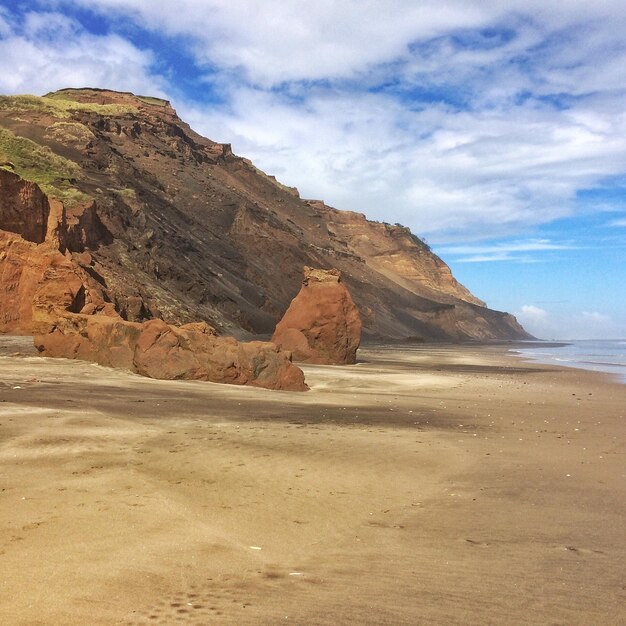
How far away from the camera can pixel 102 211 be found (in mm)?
43281

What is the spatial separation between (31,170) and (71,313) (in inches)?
1094

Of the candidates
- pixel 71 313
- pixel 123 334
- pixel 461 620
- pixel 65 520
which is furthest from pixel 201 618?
pixel 71 313

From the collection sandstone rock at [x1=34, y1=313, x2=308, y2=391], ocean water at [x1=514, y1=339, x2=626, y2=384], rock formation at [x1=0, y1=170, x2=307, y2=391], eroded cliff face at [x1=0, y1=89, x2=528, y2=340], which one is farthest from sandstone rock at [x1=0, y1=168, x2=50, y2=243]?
ocean water at [x1=514, y1=339, x2=626, y2=384]

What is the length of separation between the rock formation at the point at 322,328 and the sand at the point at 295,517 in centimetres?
1717

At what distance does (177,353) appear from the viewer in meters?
17.2

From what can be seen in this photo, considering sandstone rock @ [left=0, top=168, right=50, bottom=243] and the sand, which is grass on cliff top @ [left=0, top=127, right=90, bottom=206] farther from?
the sand

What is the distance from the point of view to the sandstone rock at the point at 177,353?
668 inches

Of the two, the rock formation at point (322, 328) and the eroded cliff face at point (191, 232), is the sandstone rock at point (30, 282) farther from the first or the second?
the rock formation at point (322, 328)

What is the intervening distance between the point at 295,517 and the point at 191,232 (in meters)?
57.1

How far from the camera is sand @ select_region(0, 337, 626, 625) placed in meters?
3.82

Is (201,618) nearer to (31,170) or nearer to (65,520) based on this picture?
(65,520)

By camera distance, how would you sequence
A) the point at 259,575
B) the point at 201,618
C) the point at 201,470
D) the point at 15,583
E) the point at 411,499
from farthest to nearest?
the point at 201,470 < the point at 411,499 < the point at 259,575 < the point at 15,583 < the point at 201,618

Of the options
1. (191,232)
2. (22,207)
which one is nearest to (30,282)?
(22,207)

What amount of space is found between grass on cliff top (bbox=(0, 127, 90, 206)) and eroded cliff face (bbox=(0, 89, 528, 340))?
160 millimetres
